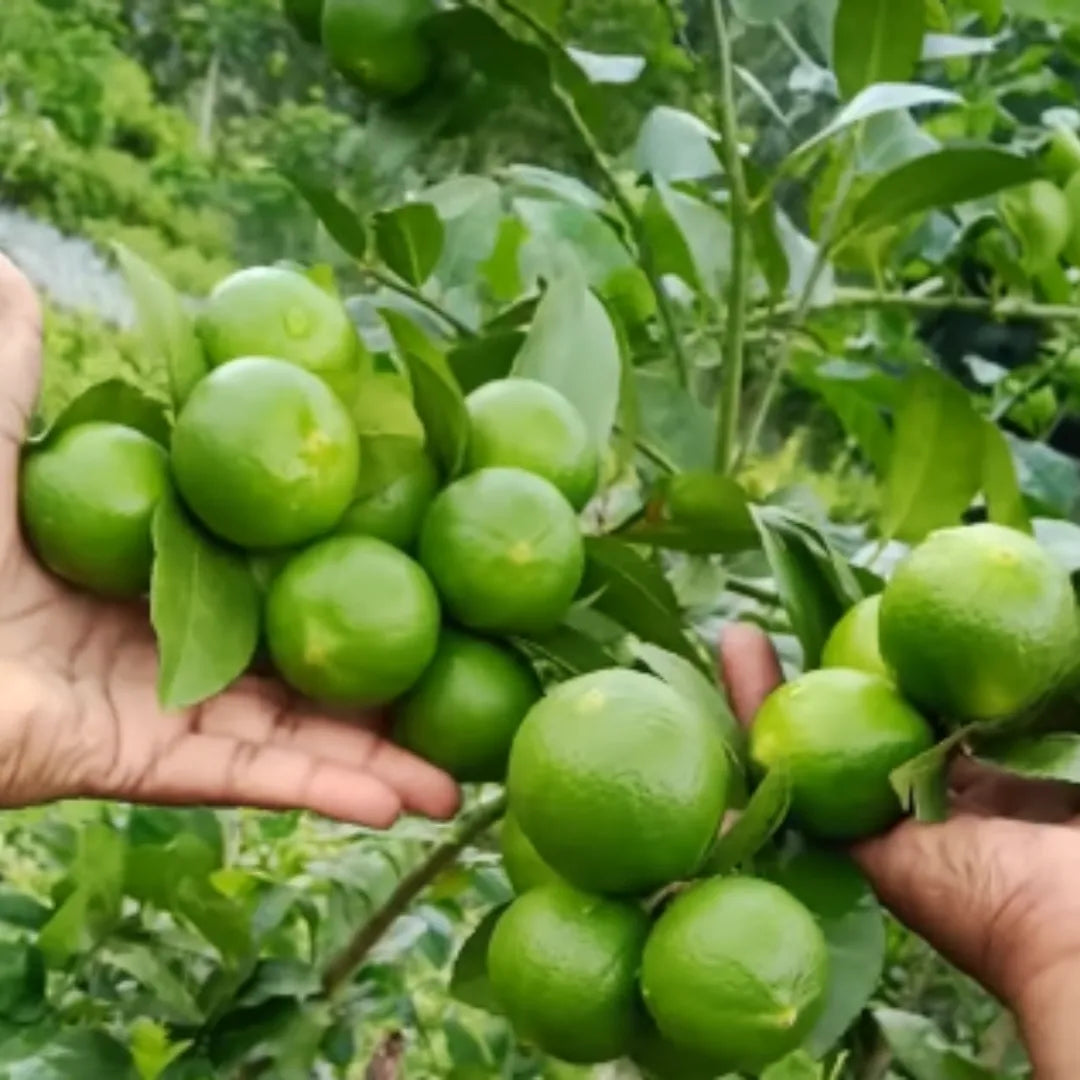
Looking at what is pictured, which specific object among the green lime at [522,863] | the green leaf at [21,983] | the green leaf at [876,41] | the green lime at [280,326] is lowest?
the green leaf at [21,983]

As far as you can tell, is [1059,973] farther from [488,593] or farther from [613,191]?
[613,191]

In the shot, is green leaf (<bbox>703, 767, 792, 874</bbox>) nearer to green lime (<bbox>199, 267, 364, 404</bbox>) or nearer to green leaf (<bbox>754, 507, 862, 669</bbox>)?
green leaf (<bbox>754, 507, 862, 669</bbox>)

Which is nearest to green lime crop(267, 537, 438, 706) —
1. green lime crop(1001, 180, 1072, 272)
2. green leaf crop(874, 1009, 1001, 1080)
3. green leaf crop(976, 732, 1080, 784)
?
green leaf crop(976, 732, 1080, 784)

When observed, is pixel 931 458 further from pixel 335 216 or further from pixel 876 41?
pixel 335 216

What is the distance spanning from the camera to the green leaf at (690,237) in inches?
42.1

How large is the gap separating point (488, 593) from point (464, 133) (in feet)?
1.18

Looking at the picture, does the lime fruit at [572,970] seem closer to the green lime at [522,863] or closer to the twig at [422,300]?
the green lime at [522,863]

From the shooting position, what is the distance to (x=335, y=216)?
105cm

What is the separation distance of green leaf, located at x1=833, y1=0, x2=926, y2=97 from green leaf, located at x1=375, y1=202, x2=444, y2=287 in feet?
0.75

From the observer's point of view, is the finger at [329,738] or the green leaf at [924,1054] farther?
the green leaf at [924,1054]

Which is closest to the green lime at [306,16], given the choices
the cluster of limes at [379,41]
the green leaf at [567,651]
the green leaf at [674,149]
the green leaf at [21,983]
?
the cluster of limes at [379,41]

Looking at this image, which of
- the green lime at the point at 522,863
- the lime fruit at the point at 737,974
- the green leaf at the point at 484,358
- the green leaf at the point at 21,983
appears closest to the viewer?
the lime fruit at the point at 737,974

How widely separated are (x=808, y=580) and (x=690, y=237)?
318mm

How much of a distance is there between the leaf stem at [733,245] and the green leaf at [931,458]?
0.08 m
